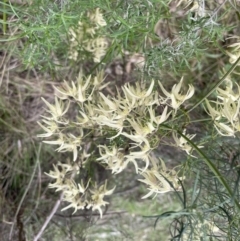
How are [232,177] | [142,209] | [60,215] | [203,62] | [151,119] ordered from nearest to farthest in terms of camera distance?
[151,119], [232,177], [60,215], [203,62], [142,209]

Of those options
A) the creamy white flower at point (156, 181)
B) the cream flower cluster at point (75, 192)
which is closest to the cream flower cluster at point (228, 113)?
the creamy white flower at point (156, 181)

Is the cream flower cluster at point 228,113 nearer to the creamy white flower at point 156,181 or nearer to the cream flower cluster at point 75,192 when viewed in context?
the creamy white flower at point 156,181

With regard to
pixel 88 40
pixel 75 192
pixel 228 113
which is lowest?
pixel 75 192

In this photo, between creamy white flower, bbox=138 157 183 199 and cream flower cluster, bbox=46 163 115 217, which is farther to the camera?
cream flower cluster, bbox=46 163 115 217

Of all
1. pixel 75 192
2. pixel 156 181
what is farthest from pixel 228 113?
pixel 75 192

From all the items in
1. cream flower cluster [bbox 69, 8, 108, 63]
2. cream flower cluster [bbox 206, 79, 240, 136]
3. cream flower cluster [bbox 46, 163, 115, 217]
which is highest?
cream flower cluster [bbox 206, 79, 240, 136]

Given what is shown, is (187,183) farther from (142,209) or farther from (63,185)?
(63,185)

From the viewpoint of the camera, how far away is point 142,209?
129 centimetres

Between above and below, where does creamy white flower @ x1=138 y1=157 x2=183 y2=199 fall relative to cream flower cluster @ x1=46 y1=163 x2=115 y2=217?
above

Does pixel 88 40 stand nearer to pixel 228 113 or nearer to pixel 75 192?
pixel 75 192

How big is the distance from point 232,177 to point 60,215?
0.47m

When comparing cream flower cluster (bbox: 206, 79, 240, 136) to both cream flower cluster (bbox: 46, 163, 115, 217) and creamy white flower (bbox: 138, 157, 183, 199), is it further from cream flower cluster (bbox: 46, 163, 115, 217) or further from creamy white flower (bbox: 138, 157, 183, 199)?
cream flower cluster (bbox: 46, 163, 115, 217)

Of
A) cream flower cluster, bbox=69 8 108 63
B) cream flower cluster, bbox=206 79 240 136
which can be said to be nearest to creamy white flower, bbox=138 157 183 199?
cream flower cluster, bbox=206 79 240 136

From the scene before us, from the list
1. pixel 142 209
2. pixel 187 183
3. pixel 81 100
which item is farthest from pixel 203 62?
pixel 81 100
